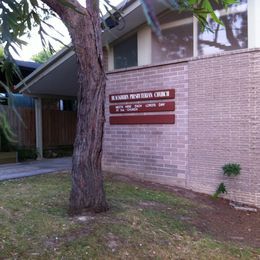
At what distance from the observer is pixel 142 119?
36.9 ft

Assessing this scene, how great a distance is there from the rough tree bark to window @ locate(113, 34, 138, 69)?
5233mm

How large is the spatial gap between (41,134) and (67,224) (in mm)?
10404

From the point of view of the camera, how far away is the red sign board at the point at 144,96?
10.6 metres

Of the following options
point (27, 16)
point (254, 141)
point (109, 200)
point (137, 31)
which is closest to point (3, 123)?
point (27, 16)

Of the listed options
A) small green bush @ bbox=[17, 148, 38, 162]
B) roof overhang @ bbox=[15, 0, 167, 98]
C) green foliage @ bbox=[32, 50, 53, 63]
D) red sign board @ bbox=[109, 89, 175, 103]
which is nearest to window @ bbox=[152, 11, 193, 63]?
roof overhang @ bbox=[15, 0, 167, 98]

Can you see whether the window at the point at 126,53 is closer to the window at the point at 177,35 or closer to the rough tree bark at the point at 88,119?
the window at the point at 177,35

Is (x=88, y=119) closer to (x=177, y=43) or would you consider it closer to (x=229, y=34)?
(x=229, y=34)

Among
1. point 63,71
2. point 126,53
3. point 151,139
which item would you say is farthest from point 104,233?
point 63,71

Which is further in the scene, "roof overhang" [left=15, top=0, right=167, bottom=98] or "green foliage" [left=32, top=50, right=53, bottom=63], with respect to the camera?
"roof overhang" [left=15, top=0, right=167, bottom=98]

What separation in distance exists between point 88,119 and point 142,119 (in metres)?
4.65

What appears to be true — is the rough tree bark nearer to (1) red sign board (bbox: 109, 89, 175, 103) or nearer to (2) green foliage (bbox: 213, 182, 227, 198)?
(2) green foliage (bbox: 213, 182, 227, 198)

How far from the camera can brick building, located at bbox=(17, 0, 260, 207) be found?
927 cm

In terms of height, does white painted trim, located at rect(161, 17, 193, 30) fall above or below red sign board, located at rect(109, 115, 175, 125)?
above

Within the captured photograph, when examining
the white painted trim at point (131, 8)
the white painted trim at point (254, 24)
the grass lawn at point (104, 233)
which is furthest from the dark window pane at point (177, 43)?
the grass lawn at point (104, 233)
